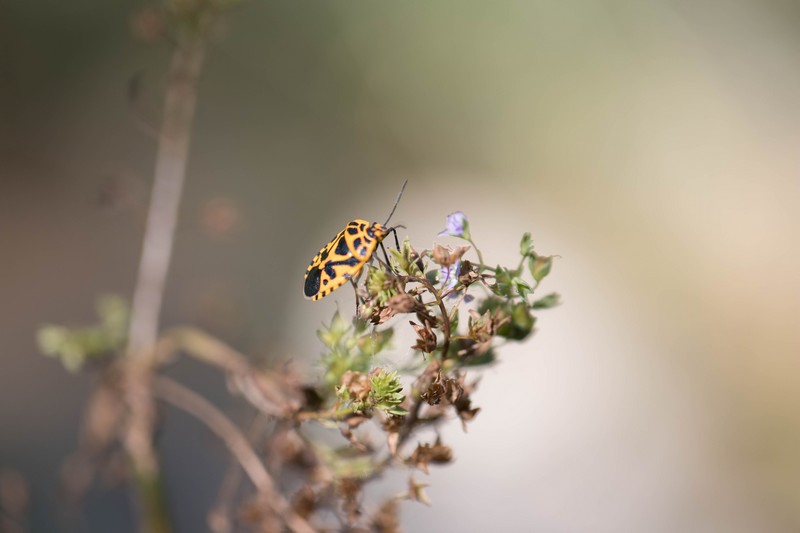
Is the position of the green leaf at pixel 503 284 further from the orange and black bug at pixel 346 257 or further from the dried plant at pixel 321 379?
the orange and black bug at pixel 346 257

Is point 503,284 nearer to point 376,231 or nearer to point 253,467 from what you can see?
point 376,231

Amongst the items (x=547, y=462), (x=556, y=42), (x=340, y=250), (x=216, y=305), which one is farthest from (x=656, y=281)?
(x=340, y=250)

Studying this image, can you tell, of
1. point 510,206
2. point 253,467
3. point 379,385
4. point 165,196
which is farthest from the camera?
point 510,206

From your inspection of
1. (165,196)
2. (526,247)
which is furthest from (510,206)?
(526,247)

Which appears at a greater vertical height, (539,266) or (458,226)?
(458,226)

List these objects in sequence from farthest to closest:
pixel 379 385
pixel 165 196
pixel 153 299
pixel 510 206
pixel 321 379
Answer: pixel 510 206, pixel 165 196, pixel 153 299, pixel 321 379, pixel 379 385

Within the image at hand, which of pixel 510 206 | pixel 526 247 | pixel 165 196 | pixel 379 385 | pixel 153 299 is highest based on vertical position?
pixel 510 206
